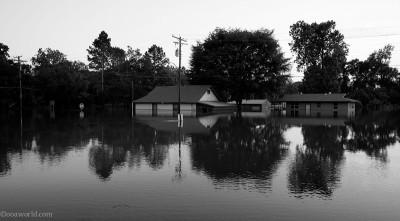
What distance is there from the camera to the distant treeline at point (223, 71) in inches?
2574

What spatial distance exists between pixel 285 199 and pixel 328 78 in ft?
246

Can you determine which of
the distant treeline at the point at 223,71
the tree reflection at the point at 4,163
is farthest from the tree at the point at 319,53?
the tree reflection at the point at 4,163

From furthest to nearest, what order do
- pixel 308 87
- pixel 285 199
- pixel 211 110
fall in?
pixel 308 87 → pixel 211 110 → pixel 285 199

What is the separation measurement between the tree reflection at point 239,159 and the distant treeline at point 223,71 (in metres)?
45.1

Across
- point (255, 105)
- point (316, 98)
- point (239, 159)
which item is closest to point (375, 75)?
point (316, 98)

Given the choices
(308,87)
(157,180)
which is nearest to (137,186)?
(157,180)

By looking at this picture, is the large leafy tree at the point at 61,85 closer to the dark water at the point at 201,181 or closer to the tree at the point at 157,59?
the tree at the point at 157,59

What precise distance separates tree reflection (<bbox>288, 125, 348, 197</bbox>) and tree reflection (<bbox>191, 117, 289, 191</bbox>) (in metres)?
0.78

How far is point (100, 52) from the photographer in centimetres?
10325

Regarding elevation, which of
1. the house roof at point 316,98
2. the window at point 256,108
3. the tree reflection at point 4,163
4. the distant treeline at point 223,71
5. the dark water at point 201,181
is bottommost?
the dark water at point 201,181

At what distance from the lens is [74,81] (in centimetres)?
7719

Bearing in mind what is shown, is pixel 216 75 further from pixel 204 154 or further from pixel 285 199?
pixel 285 199

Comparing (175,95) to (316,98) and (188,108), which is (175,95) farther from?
(316,98)

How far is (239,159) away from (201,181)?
4086 millimetres
